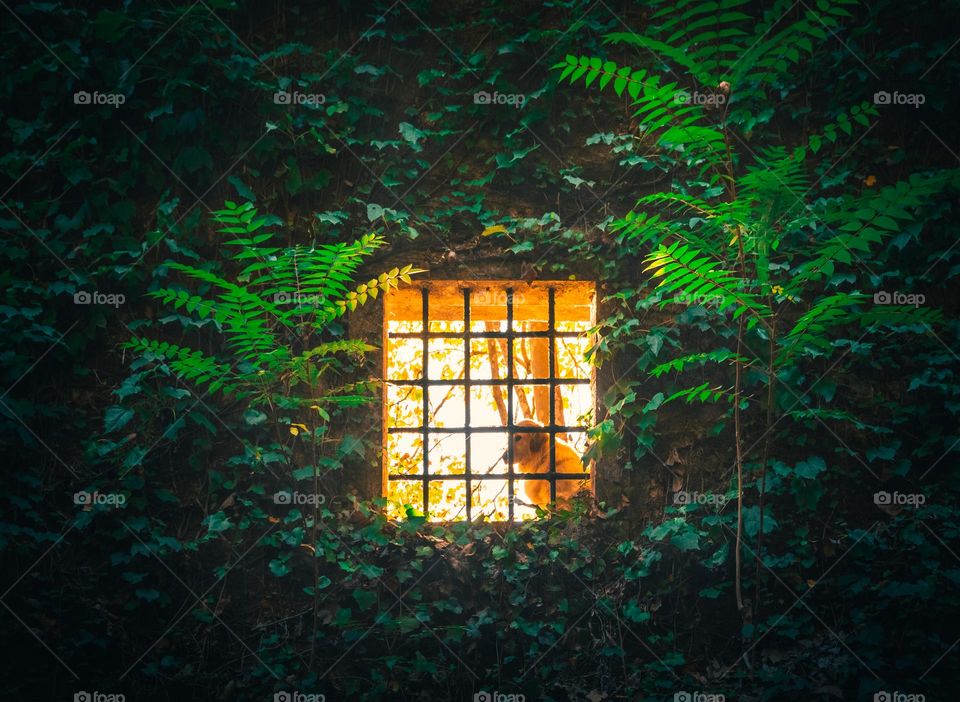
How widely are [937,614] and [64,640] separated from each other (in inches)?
180

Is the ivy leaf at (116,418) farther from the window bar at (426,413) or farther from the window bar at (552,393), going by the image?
the window bar at (552,393)

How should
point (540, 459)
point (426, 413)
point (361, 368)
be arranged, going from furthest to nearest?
point (540, 459), point (426, 413), point (361, 368)

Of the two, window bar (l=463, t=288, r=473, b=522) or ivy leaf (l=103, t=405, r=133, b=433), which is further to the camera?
window bar (l=463, t=288, r=473, b=522)

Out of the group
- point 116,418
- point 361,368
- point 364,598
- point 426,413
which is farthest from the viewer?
point 426,413

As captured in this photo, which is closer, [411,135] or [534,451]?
[411,135]

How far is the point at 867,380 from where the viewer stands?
4270 mm

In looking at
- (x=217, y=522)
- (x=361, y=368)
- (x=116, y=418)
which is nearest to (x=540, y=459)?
(x=361, y=368)

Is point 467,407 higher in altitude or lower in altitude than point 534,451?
higher

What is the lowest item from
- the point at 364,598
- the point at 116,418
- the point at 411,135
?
the point at 364,598

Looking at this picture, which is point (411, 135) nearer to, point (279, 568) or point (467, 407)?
point (467, 407)

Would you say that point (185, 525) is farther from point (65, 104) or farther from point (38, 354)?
point (65, 104)

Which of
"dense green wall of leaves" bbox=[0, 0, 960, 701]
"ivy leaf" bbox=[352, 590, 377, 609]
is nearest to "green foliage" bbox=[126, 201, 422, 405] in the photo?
"dense green wall of leaves" bbox=[0, 0, 960, 701]

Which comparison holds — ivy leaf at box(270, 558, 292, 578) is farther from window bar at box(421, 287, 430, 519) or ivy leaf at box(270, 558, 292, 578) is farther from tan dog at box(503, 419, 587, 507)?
tan dog at box(503, 419, 587, 507)

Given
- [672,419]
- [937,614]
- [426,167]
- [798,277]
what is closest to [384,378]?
[426,167]
